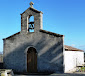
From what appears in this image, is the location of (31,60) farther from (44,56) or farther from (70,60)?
(70,60)

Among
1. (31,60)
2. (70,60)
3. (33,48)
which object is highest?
(33,48)

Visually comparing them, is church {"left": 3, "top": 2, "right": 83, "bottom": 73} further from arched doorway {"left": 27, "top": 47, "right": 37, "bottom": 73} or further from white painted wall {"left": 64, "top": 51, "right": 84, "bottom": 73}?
white painted wall {"left": 64, "top": 51, "right": 84, "bottom": 73}

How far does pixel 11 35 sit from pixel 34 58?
344cm

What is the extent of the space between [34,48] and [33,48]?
110 millimetres

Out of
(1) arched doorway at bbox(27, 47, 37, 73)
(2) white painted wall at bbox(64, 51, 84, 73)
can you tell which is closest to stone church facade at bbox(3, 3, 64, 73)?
(1) arched doorway at bbox(27, 47, 37, 73)

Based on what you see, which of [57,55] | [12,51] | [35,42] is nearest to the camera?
[57,55]

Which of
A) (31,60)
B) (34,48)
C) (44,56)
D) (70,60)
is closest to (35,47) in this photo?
(34,48)

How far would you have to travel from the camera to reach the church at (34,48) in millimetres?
13312

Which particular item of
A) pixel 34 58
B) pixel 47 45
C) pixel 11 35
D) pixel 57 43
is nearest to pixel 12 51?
pixel 11 35

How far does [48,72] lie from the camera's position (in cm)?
1352

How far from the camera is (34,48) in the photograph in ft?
46.8

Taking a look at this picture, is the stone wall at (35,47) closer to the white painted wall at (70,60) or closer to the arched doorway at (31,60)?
the arched doorway at (31,60)

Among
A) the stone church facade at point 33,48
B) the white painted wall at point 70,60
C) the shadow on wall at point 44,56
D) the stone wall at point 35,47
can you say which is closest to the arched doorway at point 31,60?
the stone church facade at point 33,48

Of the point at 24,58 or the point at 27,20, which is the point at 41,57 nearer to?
the point at 24,58
